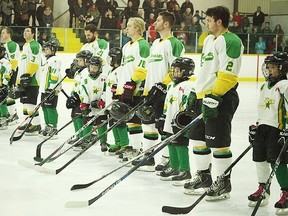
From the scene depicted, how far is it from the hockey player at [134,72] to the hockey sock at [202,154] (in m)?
0.94

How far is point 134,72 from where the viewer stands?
5293 mm

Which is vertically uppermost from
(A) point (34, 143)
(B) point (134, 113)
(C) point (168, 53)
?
(C) point (168, 53)

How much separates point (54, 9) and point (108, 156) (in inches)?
455

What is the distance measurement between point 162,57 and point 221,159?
3.89ft

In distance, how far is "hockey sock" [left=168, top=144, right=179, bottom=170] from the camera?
4.76 metres

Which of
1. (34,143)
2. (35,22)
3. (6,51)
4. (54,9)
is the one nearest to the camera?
(34,143)

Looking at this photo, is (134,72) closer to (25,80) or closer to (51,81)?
(51,81)

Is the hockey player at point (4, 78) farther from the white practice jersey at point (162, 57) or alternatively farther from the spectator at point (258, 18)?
the spectator at point (258, 18)

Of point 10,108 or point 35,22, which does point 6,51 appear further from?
point 35,22

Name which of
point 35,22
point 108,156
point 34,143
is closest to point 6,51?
point 34,143

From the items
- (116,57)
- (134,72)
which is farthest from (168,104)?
(116,57)

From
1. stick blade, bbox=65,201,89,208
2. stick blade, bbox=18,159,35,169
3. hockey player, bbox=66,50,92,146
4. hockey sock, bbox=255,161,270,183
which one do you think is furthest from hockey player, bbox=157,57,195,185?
hockey player, bbox=66,50,92,146

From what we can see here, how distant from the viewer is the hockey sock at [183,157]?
462 cm

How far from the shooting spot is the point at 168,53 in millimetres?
4984
